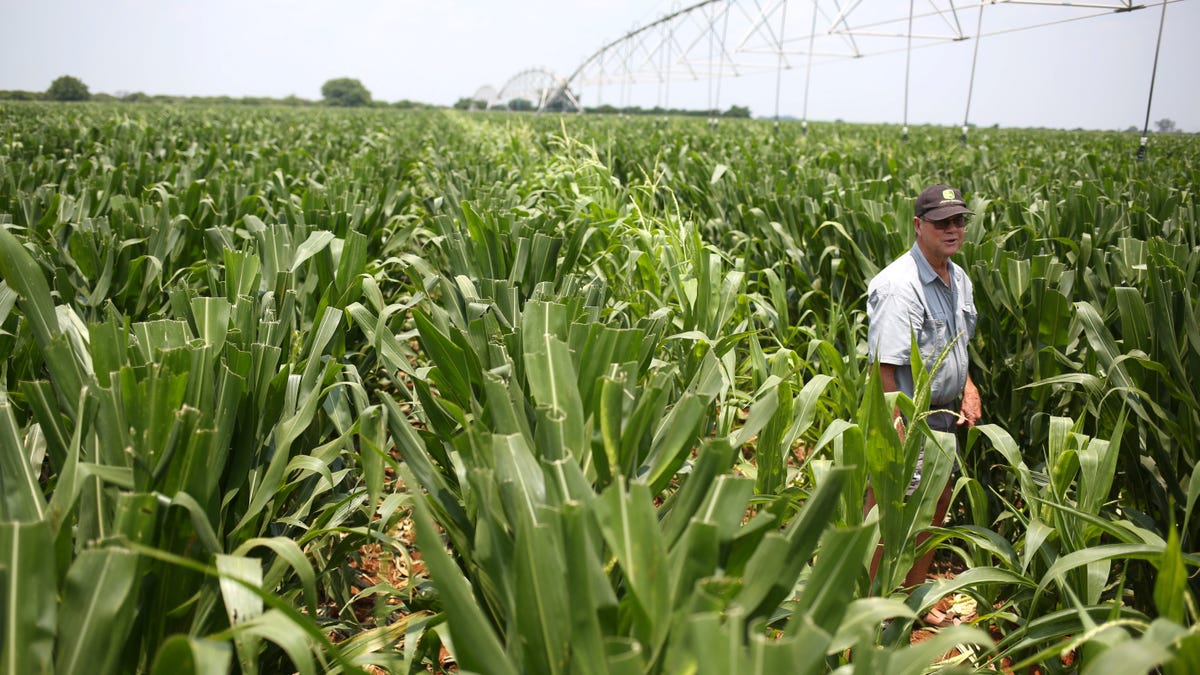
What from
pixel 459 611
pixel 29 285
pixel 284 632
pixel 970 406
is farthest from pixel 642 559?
pixel 970 406

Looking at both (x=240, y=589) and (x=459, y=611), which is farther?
(x=240, y=589)

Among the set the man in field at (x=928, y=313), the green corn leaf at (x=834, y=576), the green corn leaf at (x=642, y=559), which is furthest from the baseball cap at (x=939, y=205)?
the green corn leaf at (x=642, y=559)

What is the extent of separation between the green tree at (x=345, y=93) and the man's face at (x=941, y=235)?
96.8 m

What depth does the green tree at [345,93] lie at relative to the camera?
94.9 meters

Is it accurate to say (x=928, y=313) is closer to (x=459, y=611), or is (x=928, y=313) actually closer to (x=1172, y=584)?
(x=1172, y=584)

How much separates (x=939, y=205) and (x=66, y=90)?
286ft

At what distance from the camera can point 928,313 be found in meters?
2.73

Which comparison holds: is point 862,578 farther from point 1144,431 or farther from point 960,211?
point 960,211

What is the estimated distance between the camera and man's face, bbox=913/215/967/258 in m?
2.70

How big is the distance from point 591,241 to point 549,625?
3666mm

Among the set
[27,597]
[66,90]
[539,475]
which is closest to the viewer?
[27,597]

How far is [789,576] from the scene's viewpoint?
3.63 ft

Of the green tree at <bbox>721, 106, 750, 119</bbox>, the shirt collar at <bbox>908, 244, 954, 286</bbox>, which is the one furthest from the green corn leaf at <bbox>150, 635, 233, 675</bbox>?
the green tree at <bbox>721, 106, 750, 119</bbox>

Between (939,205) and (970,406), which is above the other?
(939,205)
